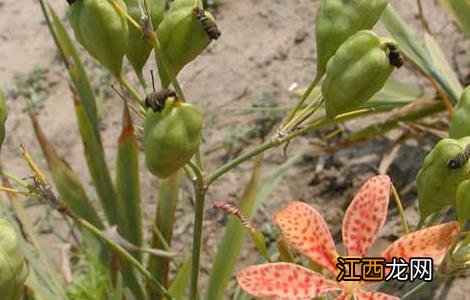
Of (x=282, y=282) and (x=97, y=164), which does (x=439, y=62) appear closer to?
(x=97, y=164)

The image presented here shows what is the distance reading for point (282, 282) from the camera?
89 cm

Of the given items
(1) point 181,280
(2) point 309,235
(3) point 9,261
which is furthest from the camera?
(1) point 181,280

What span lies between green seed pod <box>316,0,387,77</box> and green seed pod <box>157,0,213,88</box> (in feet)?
0.42

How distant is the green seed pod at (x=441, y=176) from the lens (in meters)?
0.94

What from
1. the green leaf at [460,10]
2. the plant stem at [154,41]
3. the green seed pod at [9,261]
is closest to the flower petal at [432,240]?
the plant stem at [154,41]

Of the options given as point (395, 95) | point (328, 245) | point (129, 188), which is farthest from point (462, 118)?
point (395, 95)

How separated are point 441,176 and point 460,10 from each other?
0.93 m

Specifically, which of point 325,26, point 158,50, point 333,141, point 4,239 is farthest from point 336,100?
point 333,141

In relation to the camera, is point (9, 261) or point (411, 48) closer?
point (9, 261)

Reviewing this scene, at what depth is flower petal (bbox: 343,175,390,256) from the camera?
0.94 metres

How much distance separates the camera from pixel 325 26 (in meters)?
0.98

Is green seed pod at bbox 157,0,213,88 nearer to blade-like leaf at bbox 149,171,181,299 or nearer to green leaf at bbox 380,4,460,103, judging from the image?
blade-like leaf at bbox 149,171,181,299

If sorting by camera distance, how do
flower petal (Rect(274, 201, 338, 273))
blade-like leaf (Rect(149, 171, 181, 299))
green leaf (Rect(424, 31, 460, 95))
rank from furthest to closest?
1. green leaf (Rect(424, 31, 460, 95))
2. blade-like leaf (Rect(149, 171, 181, 299))
3. flower petal (Rect(274, 201, 338, 273))

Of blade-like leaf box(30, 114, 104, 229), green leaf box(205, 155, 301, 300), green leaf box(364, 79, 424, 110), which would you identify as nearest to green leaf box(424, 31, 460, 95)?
green leaf box(364, 79, 424, 110)
